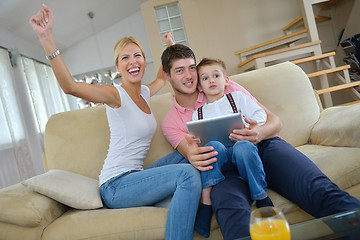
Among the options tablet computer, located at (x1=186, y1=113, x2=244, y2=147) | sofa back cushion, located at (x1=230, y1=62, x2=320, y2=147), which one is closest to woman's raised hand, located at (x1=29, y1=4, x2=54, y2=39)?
tablet computer, located at (x1=186, y1=113, x2=244, y2=147)

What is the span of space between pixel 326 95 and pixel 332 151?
2.59 metres

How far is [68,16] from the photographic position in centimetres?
551

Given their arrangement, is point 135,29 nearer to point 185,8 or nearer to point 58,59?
point 185,8

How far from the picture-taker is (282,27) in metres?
5.33

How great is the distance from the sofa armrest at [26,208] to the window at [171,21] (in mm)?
3770

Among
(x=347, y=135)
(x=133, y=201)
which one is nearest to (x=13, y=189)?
(x=133, y=201)

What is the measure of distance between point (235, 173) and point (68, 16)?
16.9ft

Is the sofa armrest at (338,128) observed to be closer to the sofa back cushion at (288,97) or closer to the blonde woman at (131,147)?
the sofa back cushion at (288,97)

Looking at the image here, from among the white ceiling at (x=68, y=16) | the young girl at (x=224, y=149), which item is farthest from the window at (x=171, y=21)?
the young girl at (x=224, y=149)

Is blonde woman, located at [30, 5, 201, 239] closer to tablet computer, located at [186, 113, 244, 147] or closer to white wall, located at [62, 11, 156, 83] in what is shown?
tablet computer, located at [186, 113, 244, 147]

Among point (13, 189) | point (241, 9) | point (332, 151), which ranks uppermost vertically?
point (241, 9)

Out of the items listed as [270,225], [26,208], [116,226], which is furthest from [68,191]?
[270,225]

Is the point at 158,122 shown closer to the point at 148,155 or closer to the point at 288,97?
the point at 148,155

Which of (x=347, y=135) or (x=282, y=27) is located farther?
(x=282, y=27)
